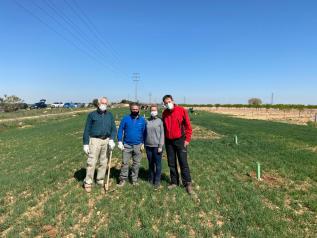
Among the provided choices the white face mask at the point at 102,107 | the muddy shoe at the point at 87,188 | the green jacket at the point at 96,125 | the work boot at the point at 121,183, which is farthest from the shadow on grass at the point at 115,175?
the white face mask at the point at 102,107

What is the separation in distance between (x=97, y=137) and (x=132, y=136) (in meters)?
0.95

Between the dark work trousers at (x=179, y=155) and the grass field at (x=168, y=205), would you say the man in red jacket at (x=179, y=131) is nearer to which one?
the dark work trousers at (x=179, y=155)

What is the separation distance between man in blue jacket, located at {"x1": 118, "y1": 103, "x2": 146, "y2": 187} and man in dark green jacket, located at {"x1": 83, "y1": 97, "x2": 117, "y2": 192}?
325 millimetres

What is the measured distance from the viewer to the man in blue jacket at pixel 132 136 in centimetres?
845

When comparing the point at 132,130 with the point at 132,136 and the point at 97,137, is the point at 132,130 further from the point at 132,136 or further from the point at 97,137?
the point at 97,137

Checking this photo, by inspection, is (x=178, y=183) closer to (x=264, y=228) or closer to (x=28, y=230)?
(x=264, y=228)

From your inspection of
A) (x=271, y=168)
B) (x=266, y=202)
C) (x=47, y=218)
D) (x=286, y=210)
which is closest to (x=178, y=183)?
(x=266, y=202)

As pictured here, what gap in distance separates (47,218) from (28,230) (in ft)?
1.65

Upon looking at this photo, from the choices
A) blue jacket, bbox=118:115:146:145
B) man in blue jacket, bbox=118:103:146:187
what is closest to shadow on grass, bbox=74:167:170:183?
man in blue jacket, bbox=118:103:146:187

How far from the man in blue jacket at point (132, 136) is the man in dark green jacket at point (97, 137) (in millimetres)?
325

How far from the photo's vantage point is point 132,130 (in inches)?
332

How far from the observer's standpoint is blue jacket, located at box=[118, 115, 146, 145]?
8453 millimetres

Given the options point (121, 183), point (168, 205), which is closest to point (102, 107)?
point (121, 183)

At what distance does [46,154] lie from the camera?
1551 centimetres
